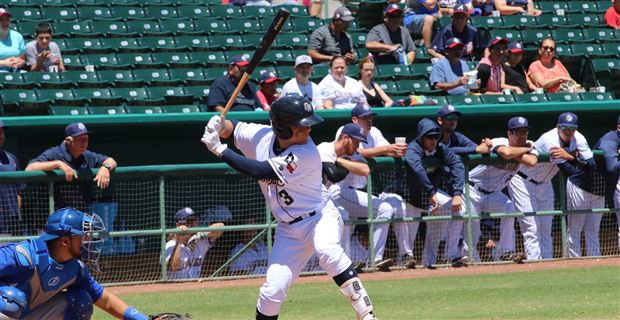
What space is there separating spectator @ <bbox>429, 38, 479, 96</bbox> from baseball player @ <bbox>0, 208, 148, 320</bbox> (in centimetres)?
770

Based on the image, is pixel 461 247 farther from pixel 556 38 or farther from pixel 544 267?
pixel 556 38

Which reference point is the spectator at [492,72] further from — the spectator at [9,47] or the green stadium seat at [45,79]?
the spectator at [9,47]

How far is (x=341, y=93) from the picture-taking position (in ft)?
40.6

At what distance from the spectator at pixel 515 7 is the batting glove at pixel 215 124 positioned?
33.5ft

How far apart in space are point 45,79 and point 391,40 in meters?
4.39

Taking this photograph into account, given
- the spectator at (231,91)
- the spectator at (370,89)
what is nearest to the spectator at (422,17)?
the spectator at (370,89)

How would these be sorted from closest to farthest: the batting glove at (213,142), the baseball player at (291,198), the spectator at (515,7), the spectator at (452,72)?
the baseball player at (291,198)
the batting glove at (213,142)
the spectator at (452,72)
the spectator at (515,7)

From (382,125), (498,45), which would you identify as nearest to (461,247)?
(382,125)

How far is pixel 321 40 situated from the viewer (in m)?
13.9

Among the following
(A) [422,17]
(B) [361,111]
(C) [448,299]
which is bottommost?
(C) [448,299]

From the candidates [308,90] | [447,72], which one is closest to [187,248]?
[308,90]

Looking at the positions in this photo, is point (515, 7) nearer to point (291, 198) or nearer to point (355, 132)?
point (355, 132)

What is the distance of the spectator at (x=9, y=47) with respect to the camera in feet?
42.4

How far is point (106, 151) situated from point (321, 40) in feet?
10.8
